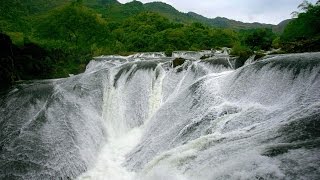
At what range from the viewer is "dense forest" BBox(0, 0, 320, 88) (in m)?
19.2

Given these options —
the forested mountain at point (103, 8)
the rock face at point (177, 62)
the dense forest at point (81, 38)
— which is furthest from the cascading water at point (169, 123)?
the forested mountain at point (103, 8)

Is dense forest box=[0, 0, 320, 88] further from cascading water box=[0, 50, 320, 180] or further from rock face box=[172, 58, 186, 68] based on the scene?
cascading water box=[0, 50, 320, 180]

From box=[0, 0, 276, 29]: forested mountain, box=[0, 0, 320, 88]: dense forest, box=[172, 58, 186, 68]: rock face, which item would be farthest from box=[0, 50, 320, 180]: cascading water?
box=[0, 0, 276, 29]: forested mountain

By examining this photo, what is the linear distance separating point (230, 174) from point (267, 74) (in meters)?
4.79

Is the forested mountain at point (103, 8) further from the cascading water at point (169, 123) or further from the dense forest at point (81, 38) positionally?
the cascading water at point (169, 123)

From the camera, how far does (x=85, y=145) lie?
41.5 feet

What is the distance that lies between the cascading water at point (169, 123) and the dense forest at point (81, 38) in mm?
2896

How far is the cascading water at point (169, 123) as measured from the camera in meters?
7.54

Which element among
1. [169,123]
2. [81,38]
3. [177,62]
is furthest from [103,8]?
[169,123]

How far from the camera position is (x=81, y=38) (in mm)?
34719

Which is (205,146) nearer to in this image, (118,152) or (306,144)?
(306,144)

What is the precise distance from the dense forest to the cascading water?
2896 mm

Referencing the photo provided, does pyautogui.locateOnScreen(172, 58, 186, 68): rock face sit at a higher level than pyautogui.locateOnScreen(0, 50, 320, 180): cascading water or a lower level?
higher

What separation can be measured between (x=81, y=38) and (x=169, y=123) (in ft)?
79.0
